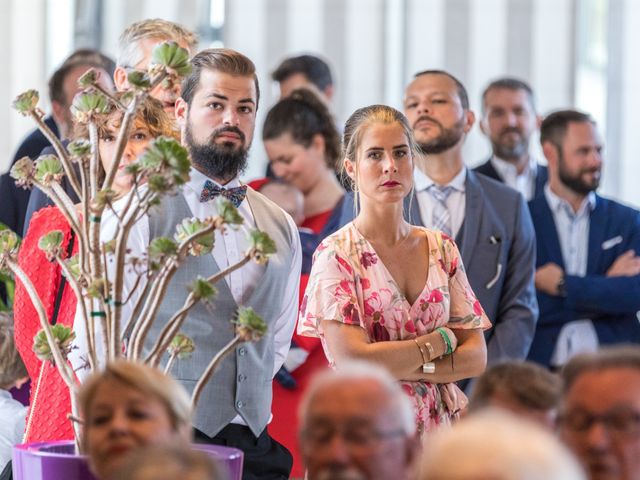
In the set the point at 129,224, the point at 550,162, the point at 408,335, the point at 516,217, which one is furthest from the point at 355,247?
the point at 550,162

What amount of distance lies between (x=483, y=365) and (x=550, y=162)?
1.91 metres

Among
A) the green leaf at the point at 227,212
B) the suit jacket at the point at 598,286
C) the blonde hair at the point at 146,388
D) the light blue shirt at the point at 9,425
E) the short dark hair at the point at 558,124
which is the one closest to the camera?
the blonde hair at the point at 146,388

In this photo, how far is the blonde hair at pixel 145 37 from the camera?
13.3ft

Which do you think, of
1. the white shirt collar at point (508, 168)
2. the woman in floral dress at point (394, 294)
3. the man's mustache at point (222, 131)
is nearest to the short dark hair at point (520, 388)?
the woman in floral dress at point (394, 294)

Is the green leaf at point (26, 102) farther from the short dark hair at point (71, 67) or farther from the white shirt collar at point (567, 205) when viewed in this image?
the white shirt collar at point (567, 205)

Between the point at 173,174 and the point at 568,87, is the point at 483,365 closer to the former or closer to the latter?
the point at 173,174

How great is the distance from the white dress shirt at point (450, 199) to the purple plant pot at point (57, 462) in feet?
5.68

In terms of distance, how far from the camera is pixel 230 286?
3.18 m

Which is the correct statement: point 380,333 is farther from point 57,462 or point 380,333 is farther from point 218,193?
point 57,462

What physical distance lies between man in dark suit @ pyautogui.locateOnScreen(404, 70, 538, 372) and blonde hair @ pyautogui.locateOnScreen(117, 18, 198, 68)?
75 cm

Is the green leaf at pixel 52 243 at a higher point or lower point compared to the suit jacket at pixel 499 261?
lower

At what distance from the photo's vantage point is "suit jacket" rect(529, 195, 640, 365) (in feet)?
15.3

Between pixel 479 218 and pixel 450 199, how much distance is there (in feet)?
0.36

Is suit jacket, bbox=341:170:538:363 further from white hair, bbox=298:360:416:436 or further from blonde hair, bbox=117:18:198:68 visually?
white hair, bbox=298:360:416:436
